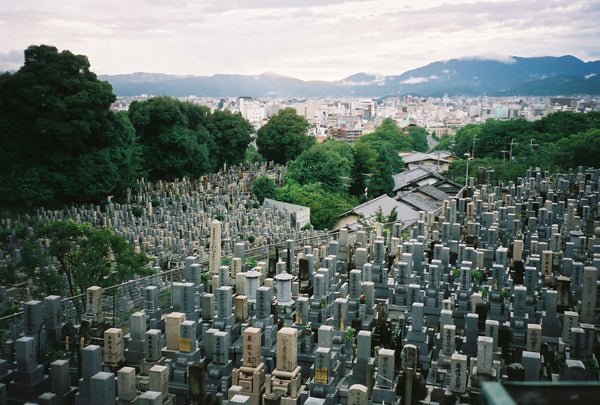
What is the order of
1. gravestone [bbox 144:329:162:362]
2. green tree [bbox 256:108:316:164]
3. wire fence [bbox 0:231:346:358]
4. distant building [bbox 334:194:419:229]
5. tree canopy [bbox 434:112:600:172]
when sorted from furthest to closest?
green tree [bbox 256:108:316:164] < tree canopy [bbox 434:112:600:172] < distant building [bbox 334:194:419:229] < wire fence [bbox 0:231:346:358] < gravestone [bbox 144:329:162:362]

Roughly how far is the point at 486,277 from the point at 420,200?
1436cm

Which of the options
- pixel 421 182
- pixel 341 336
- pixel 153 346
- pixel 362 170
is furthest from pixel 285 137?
pixel 153 346

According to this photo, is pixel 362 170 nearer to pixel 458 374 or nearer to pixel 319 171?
pixel 319 171

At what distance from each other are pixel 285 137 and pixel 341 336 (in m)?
30.0

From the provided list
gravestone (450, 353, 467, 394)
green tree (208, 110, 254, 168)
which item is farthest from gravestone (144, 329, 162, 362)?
green tree (208, 110, 254, 168)

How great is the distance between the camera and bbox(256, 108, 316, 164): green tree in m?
38.0

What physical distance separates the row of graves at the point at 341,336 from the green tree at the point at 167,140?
58.9 ft

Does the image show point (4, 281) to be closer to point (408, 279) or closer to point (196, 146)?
point (408, 279)

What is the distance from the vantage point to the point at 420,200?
25594 millimetres

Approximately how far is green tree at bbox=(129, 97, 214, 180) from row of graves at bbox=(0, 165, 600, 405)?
58.9ft

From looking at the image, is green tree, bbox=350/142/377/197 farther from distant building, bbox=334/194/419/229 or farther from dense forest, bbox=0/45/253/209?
dense forest, bbox=0/45/253/209

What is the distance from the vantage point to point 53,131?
2033cm

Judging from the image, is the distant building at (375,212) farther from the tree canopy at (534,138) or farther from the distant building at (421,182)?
the tree canopy at (534,138)

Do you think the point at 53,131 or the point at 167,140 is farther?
the point at 167,140
